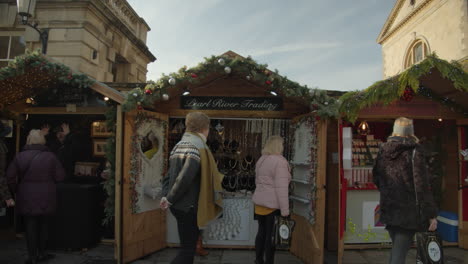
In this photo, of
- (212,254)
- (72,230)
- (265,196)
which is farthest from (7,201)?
(265,196)

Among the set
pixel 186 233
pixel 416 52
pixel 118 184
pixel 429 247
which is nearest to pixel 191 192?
pixel 186 233

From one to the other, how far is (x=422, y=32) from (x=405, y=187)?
1893 cm

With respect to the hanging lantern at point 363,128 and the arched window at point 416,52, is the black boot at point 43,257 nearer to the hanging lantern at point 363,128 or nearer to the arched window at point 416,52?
the hanging lantern at point 363,128

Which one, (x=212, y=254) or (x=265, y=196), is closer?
(x=265, y=196)

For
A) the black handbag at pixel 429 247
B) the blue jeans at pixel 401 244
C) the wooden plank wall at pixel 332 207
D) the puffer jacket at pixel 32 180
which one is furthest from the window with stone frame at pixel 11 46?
the black handbag at pixel 429 247

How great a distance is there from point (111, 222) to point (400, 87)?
505cm

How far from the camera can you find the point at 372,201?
207 inches

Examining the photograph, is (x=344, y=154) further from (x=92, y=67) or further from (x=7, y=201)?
(x=92, y=67)

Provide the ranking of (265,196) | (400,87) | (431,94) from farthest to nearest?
(431,94) → (400,87) → (265,196)

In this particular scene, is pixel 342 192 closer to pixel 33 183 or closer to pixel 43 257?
pixel 33 183

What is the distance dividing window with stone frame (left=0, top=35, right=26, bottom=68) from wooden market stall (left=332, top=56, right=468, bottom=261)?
9079 mm

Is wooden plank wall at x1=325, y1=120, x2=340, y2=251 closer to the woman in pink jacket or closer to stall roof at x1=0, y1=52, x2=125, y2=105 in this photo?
the woman in pink jacket

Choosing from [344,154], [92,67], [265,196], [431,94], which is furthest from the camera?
[92,67]

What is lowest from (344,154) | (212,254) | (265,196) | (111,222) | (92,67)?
(212,254)
